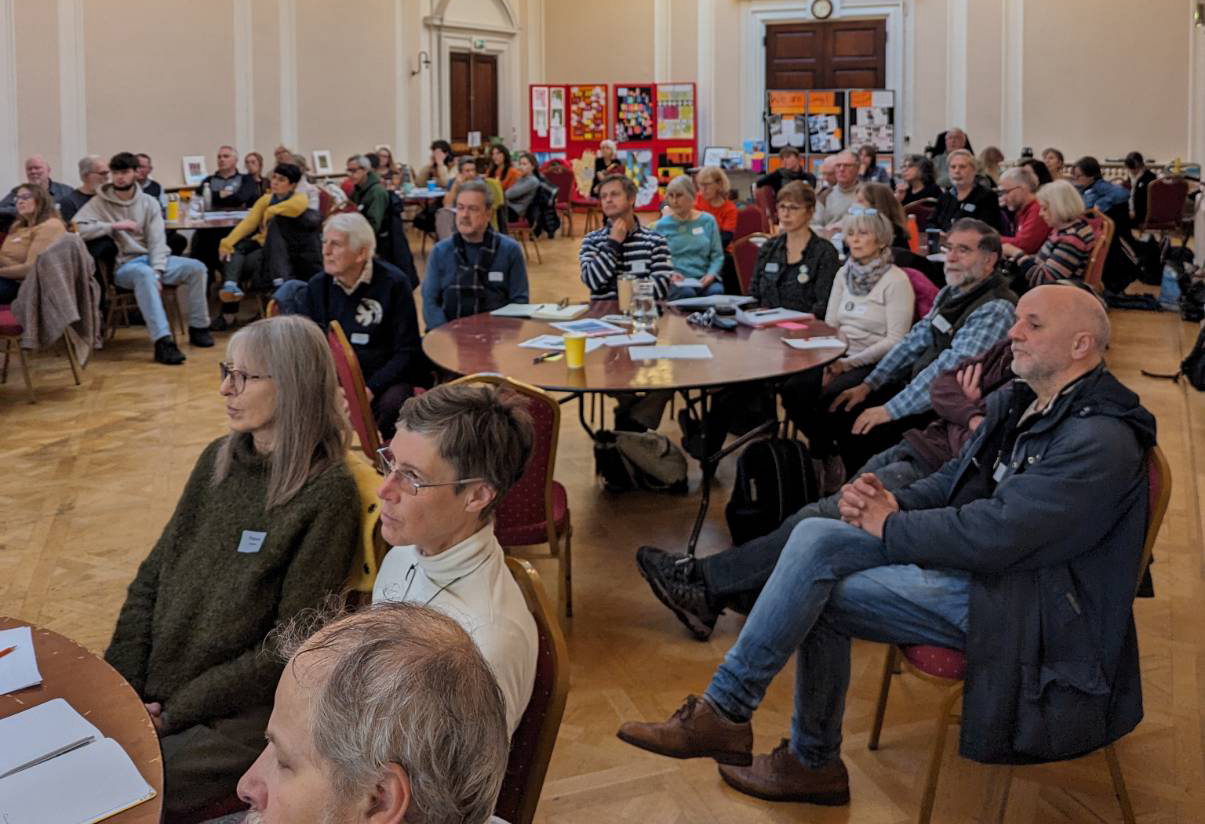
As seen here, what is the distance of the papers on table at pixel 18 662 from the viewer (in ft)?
5.93

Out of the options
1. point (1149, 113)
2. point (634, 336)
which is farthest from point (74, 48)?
point (1149, 113)

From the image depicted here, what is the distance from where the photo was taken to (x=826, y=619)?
2.83m

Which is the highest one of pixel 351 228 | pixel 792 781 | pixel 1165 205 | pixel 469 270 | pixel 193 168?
pixel 193 168

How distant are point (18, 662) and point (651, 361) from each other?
8.88 ft

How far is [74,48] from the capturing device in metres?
11.8

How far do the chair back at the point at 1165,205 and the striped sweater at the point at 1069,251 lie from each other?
17.7ft

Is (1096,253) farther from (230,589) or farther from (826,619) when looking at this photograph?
(230,589)

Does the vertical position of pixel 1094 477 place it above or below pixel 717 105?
below

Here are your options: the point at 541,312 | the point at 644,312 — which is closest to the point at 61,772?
the point at 644,312

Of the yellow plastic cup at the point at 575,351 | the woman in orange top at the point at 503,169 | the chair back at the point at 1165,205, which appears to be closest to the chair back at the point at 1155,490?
the yellow plastic cup at the point at 575,351

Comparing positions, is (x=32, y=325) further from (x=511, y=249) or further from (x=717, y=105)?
(x=717, y=105)

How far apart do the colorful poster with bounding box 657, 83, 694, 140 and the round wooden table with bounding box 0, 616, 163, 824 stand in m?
17.1

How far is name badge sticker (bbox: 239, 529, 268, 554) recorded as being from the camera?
2328mm

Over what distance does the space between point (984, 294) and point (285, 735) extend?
3759 mm
